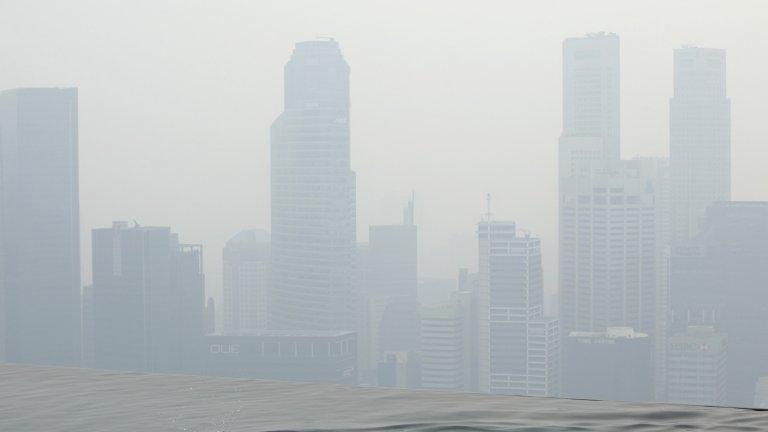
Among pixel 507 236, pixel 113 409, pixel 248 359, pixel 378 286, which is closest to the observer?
pixel 113 409

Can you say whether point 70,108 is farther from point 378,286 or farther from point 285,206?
point 378,286

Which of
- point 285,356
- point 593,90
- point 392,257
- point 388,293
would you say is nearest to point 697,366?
point 388,293

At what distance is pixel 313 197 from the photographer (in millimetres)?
58719

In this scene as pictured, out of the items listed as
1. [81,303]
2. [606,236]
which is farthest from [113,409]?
[81,303]

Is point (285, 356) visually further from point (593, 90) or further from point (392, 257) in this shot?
point (593, 90)

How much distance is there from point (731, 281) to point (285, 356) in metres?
20.3

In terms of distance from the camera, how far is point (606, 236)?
52062 mm

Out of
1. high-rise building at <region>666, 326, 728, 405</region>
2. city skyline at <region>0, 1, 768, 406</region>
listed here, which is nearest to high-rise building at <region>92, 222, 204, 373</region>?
city skyline at <region>0, 1, 768, 406</region>

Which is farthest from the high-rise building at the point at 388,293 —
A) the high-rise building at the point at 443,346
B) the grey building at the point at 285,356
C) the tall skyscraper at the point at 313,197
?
the grey building at the point at 285,356

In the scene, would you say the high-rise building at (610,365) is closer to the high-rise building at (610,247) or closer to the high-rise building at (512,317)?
the high-rise building at (512,317)

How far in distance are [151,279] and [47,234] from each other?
319 inches

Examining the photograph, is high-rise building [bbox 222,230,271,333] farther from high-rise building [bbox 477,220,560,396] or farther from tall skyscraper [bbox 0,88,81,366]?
high-rise building [bbox 477,220,560,396]

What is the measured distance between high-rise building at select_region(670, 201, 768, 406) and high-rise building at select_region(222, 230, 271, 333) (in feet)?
66.6

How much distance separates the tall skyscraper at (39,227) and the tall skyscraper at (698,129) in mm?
30770
